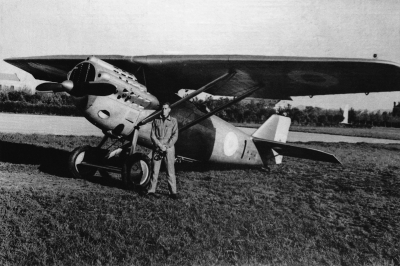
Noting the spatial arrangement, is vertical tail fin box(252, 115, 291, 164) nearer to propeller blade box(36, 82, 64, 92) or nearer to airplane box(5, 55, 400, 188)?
airplane box(5, 55, 400, 188)

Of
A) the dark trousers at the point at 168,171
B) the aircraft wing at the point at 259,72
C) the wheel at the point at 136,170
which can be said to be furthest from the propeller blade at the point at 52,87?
the dark trousers at the point at 168,171

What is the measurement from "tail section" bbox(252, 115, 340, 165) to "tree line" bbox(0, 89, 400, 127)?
21.0 ft

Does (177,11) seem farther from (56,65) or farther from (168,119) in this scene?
(56,65)

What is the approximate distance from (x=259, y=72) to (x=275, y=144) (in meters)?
2.63

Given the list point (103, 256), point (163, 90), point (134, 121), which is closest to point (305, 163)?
point (163, 90)

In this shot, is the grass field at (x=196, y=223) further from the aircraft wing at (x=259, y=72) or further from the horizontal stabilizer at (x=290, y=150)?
the aircraft wing at (x=259, y=72)

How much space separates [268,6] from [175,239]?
155 inches

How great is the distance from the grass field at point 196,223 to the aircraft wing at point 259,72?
77.2 inches

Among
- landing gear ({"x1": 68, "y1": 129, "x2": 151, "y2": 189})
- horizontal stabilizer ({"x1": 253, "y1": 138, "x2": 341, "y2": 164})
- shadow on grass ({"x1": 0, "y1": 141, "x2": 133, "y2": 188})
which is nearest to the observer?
landing gear ({"x1": 68, "y1": 129, "x2": 151, "y2": 189})

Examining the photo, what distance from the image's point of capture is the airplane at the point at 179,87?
5.22 metres

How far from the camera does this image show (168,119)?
5.26 m

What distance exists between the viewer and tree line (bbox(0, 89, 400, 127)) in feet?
74.1

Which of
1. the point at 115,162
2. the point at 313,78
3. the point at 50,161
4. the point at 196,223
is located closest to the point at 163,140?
the point at 196,223

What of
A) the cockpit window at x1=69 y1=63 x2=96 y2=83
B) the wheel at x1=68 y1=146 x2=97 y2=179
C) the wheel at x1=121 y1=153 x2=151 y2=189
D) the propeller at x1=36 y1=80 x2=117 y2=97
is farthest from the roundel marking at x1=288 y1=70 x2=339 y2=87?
the wheel at x1=68 y1=146 x2=97 y2=179
